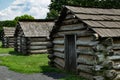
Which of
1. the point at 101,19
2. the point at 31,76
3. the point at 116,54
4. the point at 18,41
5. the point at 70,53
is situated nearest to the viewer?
the point at 116,54

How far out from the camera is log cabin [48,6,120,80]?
458 inches

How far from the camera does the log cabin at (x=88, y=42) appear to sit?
11.6 metres

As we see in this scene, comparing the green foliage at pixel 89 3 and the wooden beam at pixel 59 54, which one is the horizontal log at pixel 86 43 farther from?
the green foliage at pixel 89 3

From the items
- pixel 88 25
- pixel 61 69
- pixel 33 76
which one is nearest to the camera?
pixel 88 25

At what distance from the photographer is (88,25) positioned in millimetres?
12086

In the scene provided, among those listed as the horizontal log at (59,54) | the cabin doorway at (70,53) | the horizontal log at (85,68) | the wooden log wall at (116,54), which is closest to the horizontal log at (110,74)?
the wooden log wall at (116,54)

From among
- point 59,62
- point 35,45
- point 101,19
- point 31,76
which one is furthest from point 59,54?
point 35,45

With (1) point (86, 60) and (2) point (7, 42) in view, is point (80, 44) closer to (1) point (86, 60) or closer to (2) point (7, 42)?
(1) point (86, 60)

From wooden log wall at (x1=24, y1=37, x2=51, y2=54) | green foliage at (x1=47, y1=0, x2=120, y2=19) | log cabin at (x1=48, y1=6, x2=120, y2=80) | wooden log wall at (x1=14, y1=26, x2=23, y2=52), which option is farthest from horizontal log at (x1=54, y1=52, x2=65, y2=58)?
green foliage at (x1=47, y1=0, x2=120, y2=19)

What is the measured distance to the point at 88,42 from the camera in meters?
12.8

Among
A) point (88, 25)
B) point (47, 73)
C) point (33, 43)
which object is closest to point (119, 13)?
point (88, 25)

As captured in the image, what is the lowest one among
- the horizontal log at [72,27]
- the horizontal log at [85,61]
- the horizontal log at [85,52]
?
the horizontal log at [85,61]

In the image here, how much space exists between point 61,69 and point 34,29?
12790 mm

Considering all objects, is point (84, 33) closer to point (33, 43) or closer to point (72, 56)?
point (72, 56)
